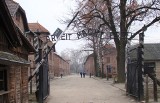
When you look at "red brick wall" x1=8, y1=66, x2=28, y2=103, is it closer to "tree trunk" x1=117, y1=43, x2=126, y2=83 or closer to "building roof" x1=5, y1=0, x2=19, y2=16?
"building roof" x1=5, y1=0, x2=19, y2=16

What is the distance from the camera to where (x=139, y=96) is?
794 inches

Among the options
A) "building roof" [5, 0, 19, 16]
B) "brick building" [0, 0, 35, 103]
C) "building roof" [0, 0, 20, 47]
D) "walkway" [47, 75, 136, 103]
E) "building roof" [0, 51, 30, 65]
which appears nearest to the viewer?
"building roof" [0, 51, 30, 65]

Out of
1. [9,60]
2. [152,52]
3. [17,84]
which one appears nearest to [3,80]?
[9,60]

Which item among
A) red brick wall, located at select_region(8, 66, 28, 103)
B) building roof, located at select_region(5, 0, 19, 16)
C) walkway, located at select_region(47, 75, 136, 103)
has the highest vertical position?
building roof, located at select_region(5, 0, 19, 16)

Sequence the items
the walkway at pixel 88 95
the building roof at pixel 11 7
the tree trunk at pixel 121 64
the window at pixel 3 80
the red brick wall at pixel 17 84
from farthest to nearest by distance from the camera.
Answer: the tree trunk at pixel 121 64 < the building roof at pixel 11 7 < the walkway at pixel 88 95 < the red brick wall at pixel 17 84 < the window at pixel 3 80

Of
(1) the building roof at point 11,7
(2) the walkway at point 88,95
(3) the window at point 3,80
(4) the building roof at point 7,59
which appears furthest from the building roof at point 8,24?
(1) the building roof at point 11,7

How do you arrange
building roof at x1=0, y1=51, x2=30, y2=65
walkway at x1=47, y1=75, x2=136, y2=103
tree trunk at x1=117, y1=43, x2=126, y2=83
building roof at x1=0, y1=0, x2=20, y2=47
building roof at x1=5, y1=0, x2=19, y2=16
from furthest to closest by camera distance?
tree trunk at x1=117, y1=43, x2=126, y2=83
building roof at x1=5, y1=0, x2=19, y2=16
walkway at x1=47, y1=75, x2=136, y2=103
building roof at x1=0, y1=0, x2=20, y2=47
building roof at x1=0, y1=51, x2=30, y2=65

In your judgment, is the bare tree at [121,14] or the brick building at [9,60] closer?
the brick building at [9,60]

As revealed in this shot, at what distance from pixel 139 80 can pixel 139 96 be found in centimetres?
89

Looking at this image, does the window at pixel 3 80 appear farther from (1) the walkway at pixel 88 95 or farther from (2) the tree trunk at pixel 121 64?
(2) the tree trunk at pixel 121 64

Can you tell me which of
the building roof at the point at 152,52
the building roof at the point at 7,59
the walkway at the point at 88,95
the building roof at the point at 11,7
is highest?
the building roof at the point at 11,7

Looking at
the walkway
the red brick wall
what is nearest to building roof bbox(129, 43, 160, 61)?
the walkway

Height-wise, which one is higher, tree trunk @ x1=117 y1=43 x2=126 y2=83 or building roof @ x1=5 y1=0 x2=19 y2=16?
building roof @ x1=5 y1=0 x2=19 y2=16

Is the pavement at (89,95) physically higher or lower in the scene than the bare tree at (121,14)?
lower
